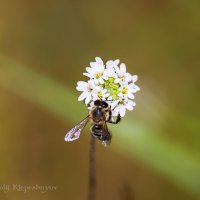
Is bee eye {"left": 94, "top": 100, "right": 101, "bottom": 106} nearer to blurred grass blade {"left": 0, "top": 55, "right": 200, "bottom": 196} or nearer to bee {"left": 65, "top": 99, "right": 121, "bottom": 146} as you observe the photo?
bee {"left": 65, "top": 99, "right": 121, "bottom": 146}

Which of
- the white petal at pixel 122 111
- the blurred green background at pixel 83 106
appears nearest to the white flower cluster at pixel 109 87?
the white petal at pixel 122 111

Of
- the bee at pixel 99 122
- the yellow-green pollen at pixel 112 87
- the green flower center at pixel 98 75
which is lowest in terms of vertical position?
the bee at pixel 99 122

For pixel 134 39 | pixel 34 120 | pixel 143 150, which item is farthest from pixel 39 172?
pixel 134 39

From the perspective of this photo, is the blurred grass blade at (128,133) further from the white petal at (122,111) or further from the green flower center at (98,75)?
the green flower center at (98,75)

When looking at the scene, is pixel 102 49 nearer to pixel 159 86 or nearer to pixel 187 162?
pixel 159 86

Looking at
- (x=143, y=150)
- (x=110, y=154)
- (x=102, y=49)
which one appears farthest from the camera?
(x=102, y=49)

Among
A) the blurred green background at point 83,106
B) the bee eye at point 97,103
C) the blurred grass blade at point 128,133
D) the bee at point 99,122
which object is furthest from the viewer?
the blurred green background at point 83,106

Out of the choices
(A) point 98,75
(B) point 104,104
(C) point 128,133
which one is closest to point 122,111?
(B) point 104,104

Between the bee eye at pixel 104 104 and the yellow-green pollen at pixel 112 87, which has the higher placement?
the yellow-green pollen at pixel 112 87
